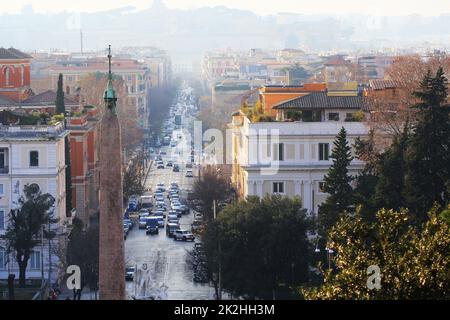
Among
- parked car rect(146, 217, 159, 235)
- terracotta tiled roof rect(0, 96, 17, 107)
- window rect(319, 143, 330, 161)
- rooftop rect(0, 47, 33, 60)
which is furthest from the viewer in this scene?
rooftop rect(0, 47, 33, 60)

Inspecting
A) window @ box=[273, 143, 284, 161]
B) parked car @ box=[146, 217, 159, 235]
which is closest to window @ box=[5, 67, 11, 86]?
parked car @ box=[146, 217, 159, 235]

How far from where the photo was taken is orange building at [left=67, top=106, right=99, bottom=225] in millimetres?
44219

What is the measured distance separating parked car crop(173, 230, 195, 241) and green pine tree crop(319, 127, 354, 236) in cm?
858

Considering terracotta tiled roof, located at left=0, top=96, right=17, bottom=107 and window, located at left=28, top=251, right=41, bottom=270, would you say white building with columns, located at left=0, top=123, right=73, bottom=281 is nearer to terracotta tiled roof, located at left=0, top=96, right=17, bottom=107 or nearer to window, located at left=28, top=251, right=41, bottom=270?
window, located at left=28, top=251, right=41, bottom=270

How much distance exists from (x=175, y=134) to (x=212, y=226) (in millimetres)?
57160

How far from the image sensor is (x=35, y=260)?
120 ft

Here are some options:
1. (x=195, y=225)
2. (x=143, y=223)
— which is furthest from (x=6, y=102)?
(x=195, y=225)

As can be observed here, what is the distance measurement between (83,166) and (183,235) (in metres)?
3.89

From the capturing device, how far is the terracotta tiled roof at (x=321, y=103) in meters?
40.4

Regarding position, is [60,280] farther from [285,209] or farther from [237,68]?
[237,68]

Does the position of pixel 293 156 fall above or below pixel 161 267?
above

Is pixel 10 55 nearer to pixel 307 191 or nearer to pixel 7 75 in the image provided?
pixel 7 75

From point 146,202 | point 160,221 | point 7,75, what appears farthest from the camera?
point 146,202

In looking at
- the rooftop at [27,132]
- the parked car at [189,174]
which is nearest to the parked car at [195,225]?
the rooftop at [27,132]
